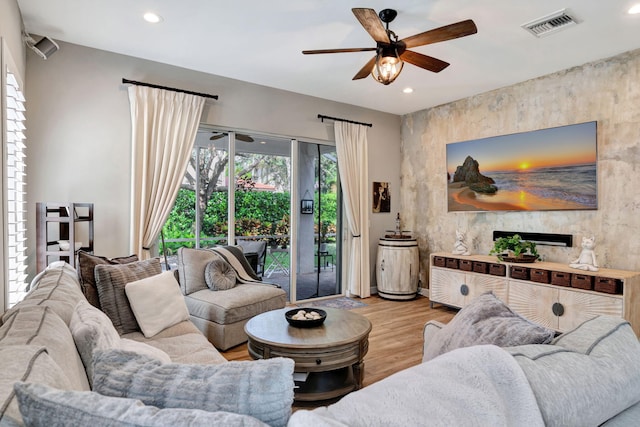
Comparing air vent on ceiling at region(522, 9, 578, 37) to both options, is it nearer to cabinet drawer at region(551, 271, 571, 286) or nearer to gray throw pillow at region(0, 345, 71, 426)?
cabinet drawer at region(551, 271, 571, 286)

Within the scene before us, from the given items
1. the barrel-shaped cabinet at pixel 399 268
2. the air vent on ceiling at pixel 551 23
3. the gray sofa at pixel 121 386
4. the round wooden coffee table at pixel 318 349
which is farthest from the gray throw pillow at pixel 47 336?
the barrel-shaped cabinet at pixel 399 268

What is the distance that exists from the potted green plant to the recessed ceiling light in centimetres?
416

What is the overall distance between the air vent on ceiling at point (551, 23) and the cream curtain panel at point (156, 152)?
331 cm

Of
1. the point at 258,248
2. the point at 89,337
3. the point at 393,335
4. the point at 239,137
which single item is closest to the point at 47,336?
the point at 89,337

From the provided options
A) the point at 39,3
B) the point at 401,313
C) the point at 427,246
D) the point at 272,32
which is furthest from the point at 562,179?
the point at 39,3

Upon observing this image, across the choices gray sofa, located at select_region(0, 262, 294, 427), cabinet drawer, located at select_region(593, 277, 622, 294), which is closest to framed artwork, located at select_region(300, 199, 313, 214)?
cabinet drawer, located at select_region(593, 277, 622, 294)

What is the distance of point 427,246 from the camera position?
5.53 m

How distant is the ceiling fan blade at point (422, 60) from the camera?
2.83 m

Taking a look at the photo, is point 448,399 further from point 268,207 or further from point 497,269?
point 268,207

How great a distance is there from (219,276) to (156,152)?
1.47 meters

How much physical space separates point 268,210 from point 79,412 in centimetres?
416

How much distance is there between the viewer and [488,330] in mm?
1366

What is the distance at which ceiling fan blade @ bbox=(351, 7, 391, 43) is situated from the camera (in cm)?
226

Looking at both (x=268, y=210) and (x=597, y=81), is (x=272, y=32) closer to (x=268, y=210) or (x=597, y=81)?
(x=268, y=210)
